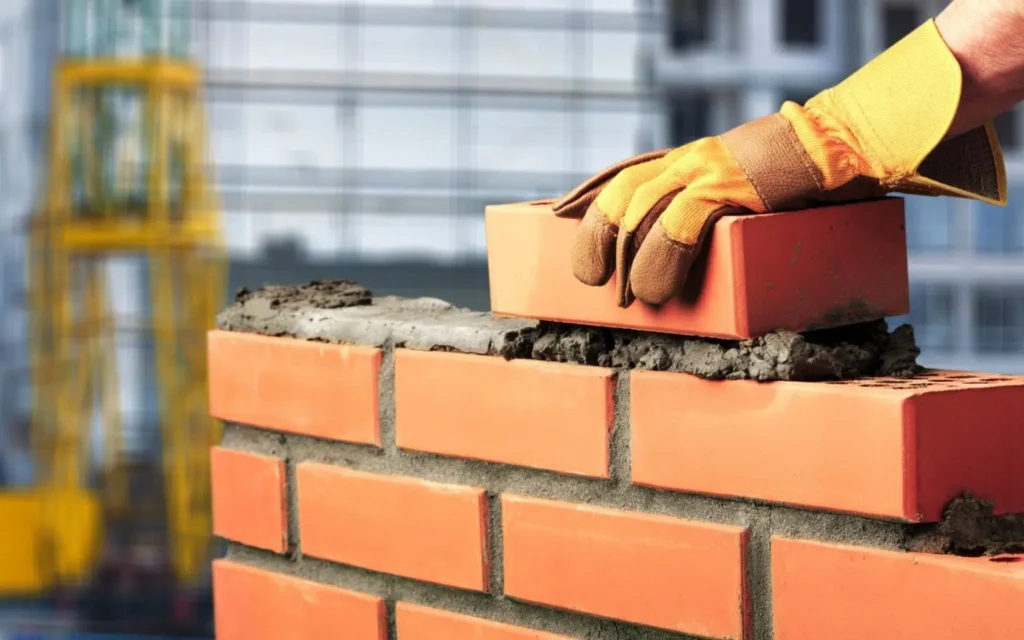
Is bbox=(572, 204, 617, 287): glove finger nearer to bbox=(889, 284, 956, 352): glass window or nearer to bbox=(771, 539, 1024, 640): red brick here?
bbox=(771, 539, 1024, 640): red brick

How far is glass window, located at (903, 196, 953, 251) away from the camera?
12031 millimetres

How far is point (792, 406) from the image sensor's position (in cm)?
80

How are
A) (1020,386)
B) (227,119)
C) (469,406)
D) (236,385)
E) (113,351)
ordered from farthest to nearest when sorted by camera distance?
1. (227,119)
2. (113,351)
3. (236,385)
4. (469,406)
5. (1020,386)

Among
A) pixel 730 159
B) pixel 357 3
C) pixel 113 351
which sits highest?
pixel 357 3

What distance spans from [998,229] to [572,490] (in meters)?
12.2

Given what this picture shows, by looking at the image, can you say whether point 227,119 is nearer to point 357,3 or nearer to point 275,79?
point 275,79

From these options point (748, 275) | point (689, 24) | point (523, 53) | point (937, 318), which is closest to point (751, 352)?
point (748, 275)

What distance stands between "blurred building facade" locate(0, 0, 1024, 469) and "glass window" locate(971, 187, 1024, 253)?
14 cm

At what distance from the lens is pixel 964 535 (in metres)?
0.76

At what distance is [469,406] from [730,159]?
0.89 feet

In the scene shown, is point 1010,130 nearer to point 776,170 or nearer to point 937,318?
point 937,318

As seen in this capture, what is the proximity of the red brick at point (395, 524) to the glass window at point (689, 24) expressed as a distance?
35.3 ft

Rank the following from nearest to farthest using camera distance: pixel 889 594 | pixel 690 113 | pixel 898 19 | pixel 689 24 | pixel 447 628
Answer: pixel 889 594
pixel 447 628
pixel 690 113
pixel 689 24
pixel 898 19

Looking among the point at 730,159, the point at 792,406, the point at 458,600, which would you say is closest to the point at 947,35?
the point at 730,159
